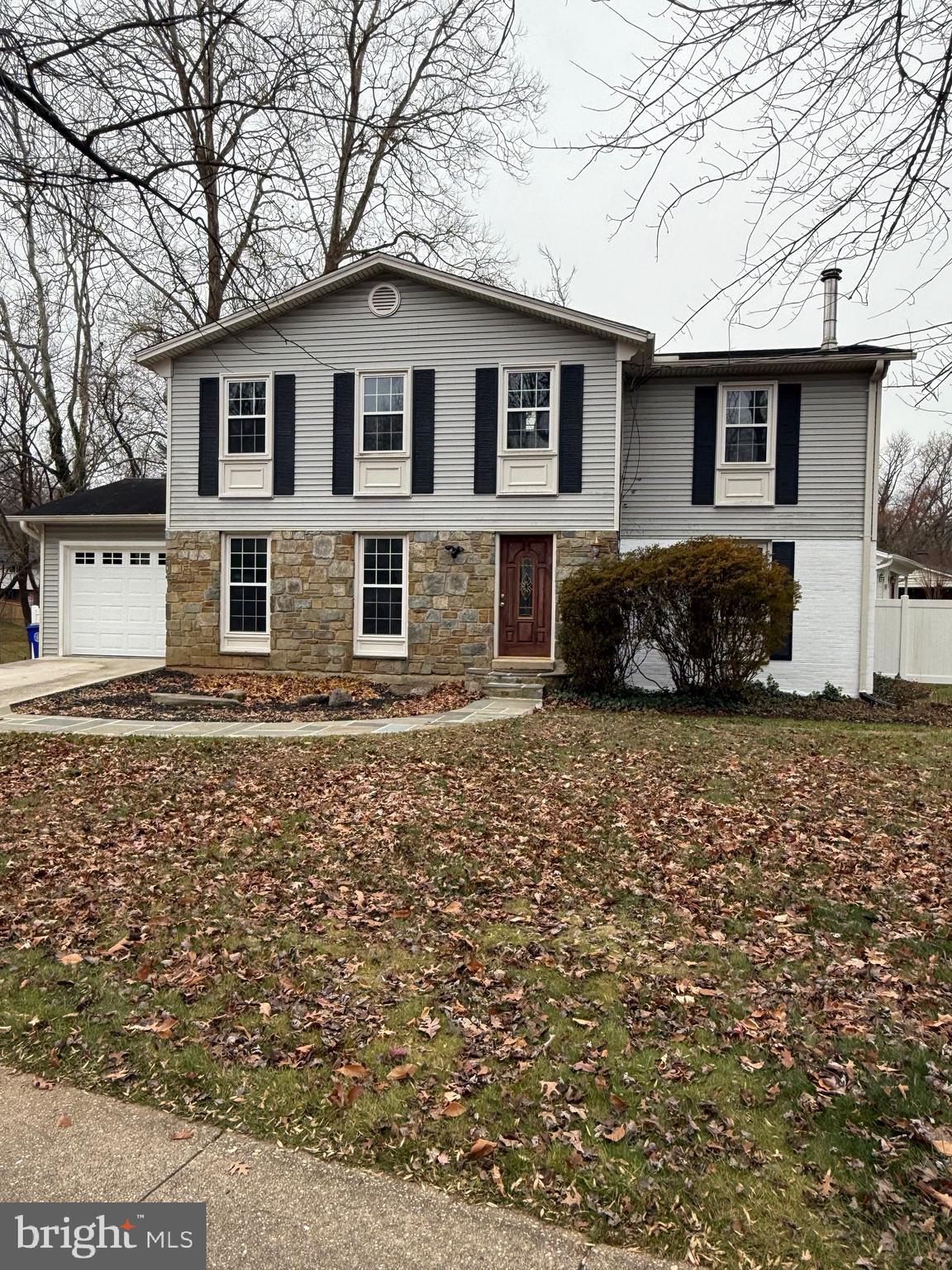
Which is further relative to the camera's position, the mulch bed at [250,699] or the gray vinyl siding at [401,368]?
the gray vinyl siding at [401,368]

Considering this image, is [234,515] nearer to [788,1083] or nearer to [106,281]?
[106,281]

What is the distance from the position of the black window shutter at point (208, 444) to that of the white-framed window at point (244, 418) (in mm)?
180

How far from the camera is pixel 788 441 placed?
13.7 metres

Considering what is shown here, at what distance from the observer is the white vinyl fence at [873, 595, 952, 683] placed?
17.3 meters

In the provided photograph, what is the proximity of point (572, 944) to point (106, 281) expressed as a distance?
6.00 metres

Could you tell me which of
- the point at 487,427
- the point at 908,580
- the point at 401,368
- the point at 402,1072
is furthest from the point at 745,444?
the point at 908,580

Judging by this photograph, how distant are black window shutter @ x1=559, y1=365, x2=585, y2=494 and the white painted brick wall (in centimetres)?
313

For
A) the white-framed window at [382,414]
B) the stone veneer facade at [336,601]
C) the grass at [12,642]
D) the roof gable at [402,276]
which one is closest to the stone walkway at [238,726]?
the stone veneer facade at [336,601]

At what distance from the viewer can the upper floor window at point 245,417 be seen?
14.5 meters

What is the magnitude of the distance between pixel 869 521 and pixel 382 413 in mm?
8134

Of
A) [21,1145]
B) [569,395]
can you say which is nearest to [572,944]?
[21,1145]

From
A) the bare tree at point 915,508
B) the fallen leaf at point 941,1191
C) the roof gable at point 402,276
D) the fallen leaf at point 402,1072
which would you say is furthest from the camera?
the bare tree at point 915,508

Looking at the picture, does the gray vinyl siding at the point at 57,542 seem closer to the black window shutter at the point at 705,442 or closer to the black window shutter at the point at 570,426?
the black window shutter at the point at 570,426

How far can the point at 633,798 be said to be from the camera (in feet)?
21.7
